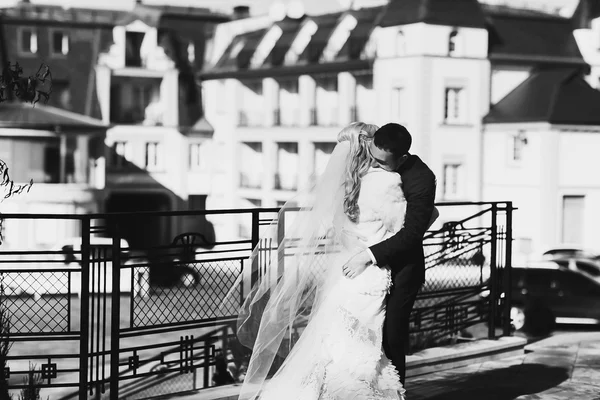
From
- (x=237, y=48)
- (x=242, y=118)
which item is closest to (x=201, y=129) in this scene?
(x=242, y=118)

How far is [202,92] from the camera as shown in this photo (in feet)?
210

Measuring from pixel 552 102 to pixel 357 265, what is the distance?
42.3m

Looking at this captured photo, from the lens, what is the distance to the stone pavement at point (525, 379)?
9242 mm

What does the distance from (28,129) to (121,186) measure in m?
7.54

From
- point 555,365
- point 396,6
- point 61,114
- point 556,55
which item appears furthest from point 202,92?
point 555,365

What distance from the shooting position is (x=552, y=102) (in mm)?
47312

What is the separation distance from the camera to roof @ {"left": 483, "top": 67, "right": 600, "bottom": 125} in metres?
47.2

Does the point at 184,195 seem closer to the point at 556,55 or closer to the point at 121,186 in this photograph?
the point at 121,186

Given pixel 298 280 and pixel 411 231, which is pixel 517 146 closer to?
pixel 298 280

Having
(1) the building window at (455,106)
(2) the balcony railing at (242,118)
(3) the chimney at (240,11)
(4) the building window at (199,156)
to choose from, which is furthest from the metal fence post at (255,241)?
(3) the chimney at (240,11)

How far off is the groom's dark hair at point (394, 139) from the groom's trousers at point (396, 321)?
0.95 meters

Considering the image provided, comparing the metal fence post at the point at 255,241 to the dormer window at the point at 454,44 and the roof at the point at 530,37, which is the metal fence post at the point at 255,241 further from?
the roof at the point at 530,37

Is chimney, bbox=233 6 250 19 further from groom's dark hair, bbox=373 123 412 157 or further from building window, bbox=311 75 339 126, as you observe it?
groom's dark hair, bbox=373 123 412 157

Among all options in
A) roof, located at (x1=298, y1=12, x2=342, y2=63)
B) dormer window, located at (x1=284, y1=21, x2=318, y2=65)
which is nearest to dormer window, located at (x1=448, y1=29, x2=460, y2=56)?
roof, located at (x1=298, y1=12, x2=342, y2=63)
